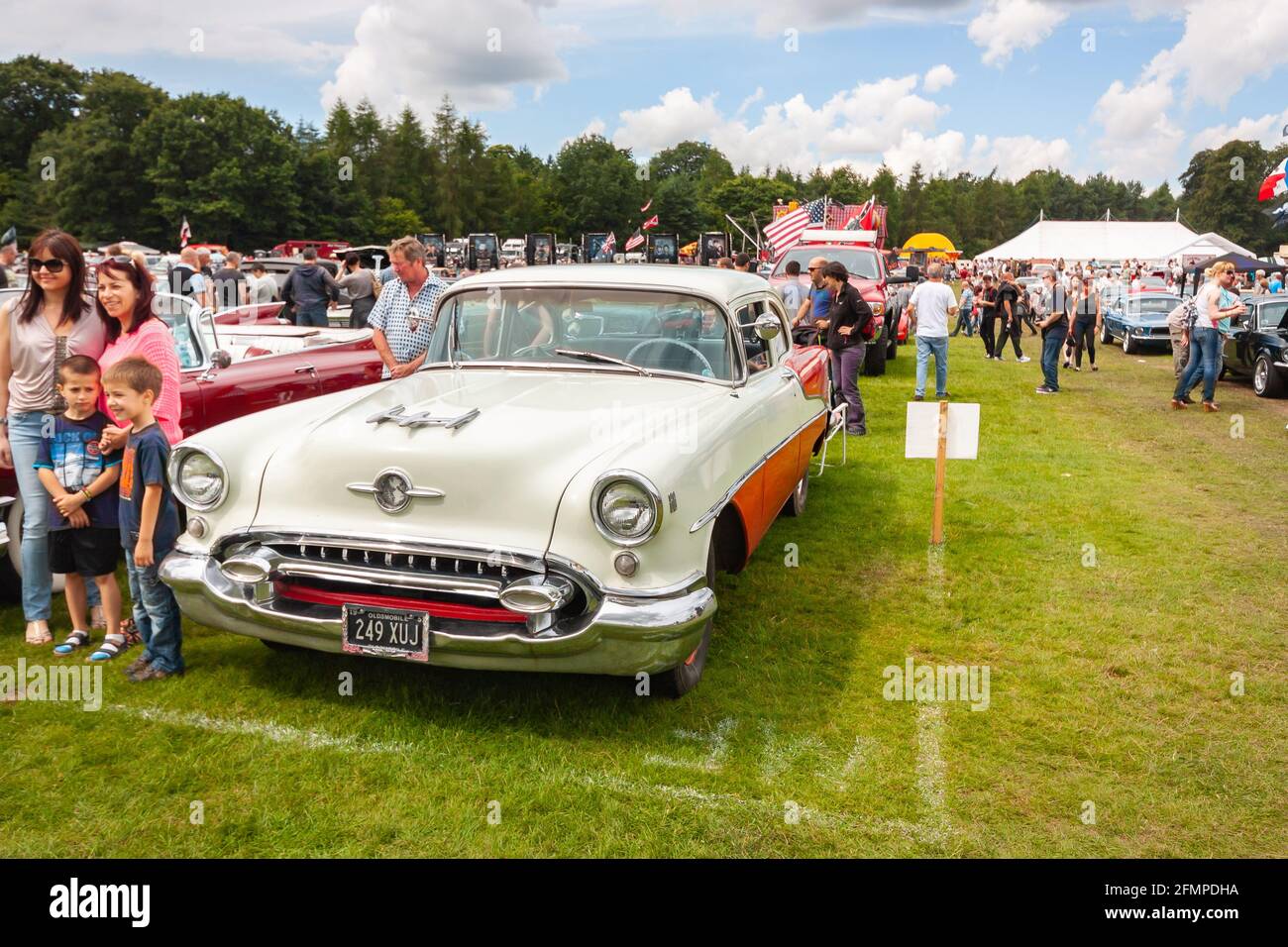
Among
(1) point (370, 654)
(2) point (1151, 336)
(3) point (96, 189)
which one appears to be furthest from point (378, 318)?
(3) point (96, 189)

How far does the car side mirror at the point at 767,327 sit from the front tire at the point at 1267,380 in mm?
11612

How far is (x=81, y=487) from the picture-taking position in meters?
4.63

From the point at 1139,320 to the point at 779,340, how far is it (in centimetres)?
1738

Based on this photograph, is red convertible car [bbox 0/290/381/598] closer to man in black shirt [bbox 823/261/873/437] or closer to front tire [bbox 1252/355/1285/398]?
man in black shirt [bbox 823/261/873/437]

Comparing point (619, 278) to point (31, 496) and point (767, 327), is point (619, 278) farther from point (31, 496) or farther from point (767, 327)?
point (31, 496)

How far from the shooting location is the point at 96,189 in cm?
6744

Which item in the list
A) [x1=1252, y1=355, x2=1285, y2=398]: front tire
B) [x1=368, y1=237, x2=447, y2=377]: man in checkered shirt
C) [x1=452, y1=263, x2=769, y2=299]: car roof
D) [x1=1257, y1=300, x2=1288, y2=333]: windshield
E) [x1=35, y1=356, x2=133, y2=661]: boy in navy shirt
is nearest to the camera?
[x1=35, y1=356, x2=133, y2=661]: boy in navy shirt

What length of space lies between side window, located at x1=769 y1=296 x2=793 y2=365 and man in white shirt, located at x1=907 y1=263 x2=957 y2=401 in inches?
219

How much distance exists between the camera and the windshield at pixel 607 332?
5.22 metres

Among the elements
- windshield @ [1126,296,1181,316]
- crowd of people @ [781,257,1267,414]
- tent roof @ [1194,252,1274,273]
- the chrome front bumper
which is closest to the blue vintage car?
windshield @ [1126,296,1181,316]

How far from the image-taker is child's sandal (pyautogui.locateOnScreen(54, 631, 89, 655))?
4.84 meters

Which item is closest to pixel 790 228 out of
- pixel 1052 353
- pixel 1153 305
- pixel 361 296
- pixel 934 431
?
pixel 1153 305

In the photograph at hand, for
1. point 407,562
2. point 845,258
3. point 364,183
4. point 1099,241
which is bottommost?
point 407,562

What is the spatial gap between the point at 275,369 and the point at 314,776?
4068 millimetres
